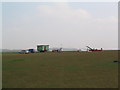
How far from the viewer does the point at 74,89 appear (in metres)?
8.61

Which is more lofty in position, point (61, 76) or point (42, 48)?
point (42, 48)

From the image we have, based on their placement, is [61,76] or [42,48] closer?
[61,76]

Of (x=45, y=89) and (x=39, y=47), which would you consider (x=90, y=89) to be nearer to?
(x=45, y=89)

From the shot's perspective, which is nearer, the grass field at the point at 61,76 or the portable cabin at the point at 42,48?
the grass field at the point at 61,76

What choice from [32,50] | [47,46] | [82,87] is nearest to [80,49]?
[47,46]

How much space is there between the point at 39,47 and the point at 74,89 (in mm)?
73961

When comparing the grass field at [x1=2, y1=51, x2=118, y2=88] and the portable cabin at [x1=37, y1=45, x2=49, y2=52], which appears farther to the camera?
the portable cabin at [x1=37, y1=45, x2=49, y2=52]

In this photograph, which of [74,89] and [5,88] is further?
[5,88]

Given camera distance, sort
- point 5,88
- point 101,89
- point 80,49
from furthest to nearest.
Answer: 1. point 80,49
2. point 5,88
3. point 101,89

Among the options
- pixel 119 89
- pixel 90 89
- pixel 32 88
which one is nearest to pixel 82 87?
pixel 90 89

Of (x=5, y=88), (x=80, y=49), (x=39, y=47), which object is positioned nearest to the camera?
(x=5, y=88)

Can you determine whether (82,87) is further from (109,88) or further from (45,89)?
(45,89)

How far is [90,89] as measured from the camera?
28.2ft

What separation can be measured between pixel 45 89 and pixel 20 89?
1.39 metres
